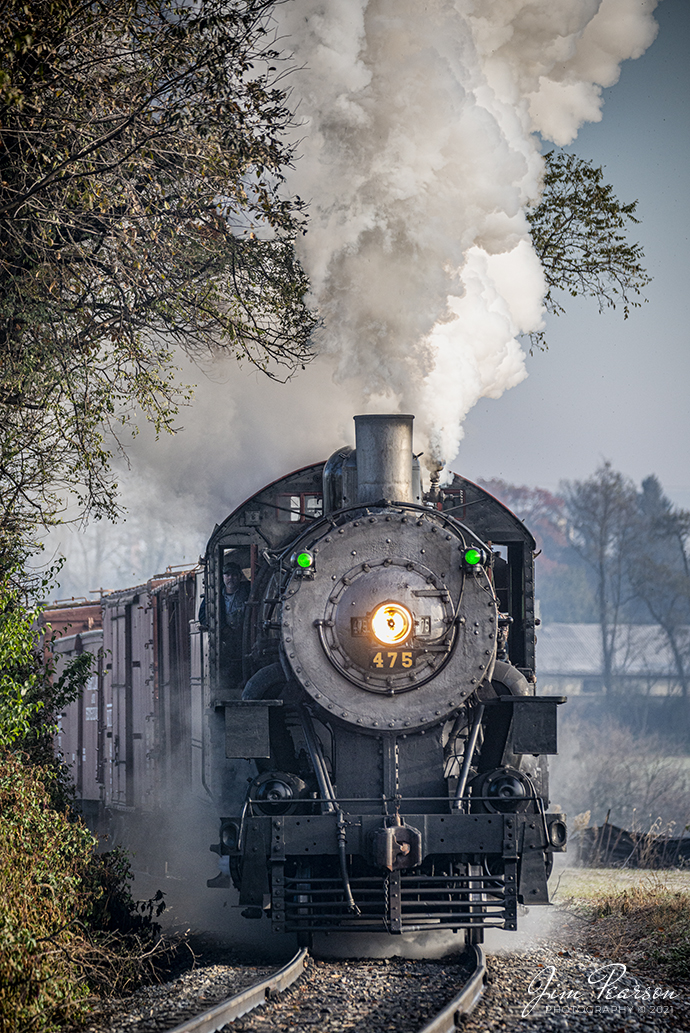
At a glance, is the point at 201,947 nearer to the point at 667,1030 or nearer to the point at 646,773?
the point at 667,1030

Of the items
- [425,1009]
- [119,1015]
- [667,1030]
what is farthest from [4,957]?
[667,1030]

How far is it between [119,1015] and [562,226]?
11.4 m

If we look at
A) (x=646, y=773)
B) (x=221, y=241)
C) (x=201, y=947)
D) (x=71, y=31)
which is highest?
(x=71, y=31)

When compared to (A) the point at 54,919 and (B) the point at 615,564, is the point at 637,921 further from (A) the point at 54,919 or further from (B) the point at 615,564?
(B) the point at 615,564

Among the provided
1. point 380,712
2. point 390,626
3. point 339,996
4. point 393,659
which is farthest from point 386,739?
point 339,996

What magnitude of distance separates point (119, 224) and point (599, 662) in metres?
36.0

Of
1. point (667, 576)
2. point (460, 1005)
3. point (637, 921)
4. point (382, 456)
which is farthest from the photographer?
point (667, 576)

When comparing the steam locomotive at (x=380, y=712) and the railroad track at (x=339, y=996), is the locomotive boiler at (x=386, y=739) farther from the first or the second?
the railroad track at (x=339, y=996)

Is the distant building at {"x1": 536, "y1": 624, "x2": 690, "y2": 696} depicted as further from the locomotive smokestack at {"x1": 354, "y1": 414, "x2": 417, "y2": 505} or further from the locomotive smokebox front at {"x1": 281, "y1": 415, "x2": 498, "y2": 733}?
the locomotive smokebox front at {"x1": 281, "y1": 415, "x2": 498, "y2": 733}

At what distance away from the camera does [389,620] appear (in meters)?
7.65

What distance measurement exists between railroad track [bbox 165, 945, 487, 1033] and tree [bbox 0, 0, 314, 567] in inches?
187

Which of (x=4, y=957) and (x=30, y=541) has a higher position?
(x=30, y=541)

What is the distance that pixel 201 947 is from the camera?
27.2ft

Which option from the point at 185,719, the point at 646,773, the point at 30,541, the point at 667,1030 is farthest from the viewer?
the point at 646,773
